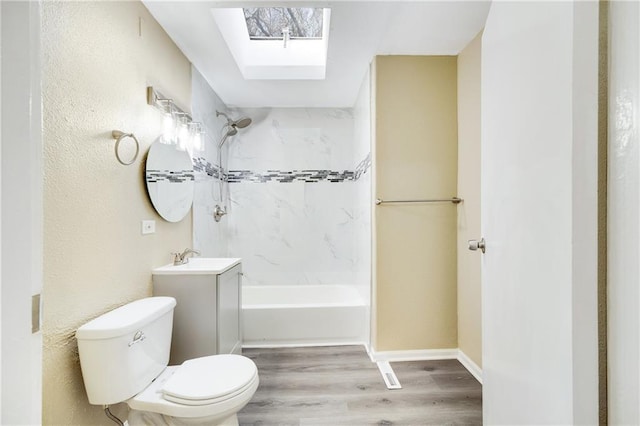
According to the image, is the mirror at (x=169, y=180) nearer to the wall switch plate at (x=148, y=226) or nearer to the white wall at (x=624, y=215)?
the wall switch plate at (x=148, y=226)

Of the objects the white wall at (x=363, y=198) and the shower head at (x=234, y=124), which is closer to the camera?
the white wall at (x=363, y=198)

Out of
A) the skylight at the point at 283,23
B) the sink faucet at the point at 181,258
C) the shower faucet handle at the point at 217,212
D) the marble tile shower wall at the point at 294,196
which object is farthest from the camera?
the marble tile shower wall at the point at 294,196

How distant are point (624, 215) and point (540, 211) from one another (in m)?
0.21

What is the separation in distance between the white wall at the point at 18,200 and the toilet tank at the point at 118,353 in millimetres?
701

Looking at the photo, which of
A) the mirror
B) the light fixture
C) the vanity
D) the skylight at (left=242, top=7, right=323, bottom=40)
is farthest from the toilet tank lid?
the skylight at (left=242, top=7, right=323, bottom=40)

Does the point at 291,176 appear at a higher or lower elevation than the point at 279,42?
lower

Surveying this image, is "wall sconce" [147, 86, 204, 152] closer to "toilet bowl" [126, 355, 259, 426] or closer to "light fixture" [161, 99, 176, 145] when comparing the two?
"light fixture" [161, 99, 176, 145]

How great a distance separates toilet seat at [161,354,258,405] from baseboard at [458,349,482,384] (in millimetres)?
1639

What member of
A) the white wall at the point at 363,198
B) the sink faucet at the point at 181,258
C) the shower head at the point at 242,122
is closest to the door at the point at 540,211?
the white wall at the point at 363,198

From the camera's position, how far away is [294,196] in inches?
147

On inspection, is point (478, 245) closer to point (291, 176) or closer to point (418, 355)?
point (418, 355)

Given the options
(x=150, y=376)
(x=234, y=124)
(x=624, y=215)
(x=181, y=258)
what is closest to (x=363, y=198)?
(x=234, y=124)

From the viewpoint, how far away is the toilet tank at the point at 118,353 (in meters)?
1.29

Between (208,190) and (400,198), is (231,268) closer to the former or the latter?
(208,190)
